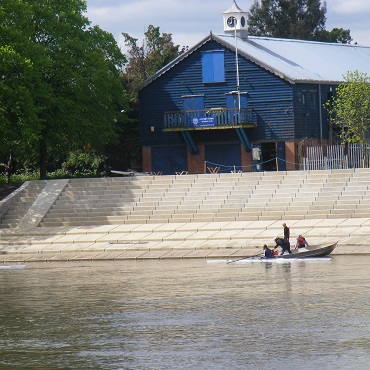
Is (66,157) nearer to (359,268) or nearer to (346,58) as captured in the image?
(346,58)

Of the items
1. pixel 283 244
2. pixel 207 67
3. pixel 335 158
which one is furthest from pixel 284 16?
pixel 283 244

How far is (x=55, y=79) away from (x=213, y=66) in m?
10.8

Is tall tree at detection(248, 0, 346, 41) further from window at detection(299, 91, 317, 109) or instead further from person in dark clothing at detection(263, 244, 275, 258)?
person in dark clothing at detection(263, 244, 275, 258)

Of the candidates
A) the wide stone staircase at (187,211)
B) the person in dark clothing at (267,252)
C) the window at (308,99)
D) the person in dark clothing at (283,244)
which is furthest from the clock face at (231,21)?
the person in dark clothing at (267,252)

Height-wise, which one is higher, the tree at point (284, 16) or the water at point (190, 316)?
the tree at point (284, 16)

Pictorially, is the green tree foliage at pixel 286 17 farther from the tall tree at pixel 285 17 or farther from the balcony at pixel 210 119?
the balcony at pixel 210 119

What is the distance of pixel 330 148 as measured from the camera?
6500cm

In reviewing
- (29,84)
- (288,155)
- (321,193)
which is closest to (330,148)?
(288,155)

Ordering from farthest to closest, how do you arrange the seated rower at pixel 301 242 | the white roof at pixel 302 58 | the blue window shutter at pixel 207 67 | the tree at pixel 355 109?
1. the blue window shutter at pixel 207 67
2. the white roof at pixel 302 58
3. the tree at pixel 355 109
4. the seated rower at pixel 301 242

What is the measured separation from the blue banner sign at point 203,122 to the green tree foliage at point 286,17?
41.0 metres

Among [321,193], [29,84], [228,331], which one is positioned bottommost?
[228,331]

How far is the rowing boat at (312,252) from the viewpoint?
42844 millimetres

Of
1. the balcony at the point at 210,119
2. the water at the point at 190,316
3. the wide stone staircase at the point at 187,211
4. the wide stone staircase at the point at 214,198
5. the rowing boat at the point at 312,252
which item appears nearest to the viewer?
the water at the point at 190,316

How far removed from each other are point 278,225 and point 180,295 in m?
13.5
